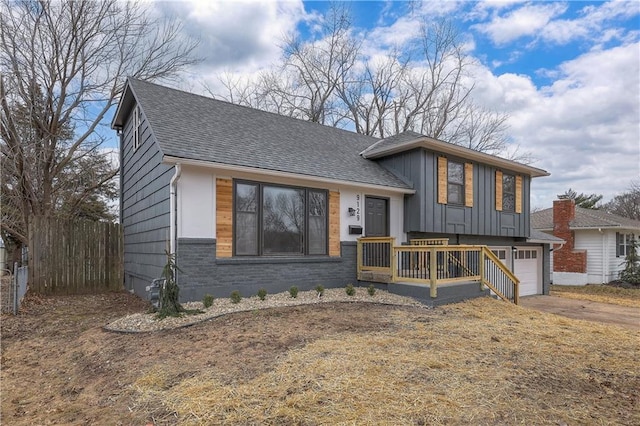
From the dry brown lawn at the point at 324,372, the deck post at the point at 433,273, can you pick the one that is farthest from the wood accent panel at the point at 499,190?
the dry brown lawn at the point at 324,372

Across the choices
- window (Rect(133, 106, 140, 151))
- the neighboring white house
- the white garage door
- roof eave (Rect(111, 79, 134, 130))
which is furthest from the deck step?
the neighboring white house

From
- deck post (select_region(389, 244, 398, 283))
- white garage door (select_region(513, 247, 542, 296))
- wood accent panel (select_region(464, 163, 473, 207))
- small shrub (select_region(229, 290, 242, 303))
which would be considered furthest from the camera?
white garage door (select_region(513, 247, 542, 296))

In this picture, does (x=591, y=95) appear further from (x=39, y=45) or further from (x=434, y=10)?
(x=39, y=45)

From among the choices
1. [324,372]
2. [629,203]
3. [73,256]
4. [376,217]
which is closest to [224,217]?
[376,217]

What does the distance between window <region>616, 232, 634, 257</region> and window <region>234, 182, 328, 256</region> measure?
57.1 feet

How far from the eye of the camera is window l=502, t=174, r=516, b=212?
1293 cm

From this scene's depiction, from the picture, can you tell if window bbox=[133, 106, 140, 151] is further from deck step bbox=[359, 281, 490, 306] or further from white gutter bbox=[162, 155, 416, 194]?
deck step bbox=[359, 281, 490, 306]

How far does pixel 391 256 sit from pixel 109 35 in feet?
40.3

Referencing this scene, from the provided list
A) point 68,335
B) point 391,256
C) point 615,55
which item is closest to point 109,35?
point 68,335

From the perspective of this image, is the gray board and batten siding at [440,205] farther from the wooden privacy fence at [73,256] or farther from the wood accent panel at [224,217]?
the wooden privacy fence at [73,256]

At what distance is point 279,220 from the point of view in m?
8.39

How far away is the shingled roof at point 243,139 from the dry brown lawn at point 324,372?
3381 mm

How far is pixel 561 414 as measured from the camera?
296cm

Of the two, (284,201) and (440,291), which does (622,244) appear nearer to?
(440,291)
